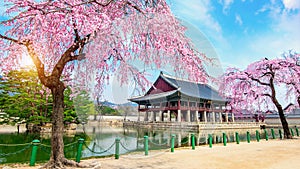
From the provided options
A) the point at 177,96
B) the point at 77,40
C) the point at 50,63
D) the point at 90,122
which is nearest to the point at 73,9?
the point at 77,40

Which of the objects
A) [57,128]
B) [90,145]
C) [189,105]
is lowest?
[90,145]

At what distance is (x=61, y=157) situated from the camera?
5.98 m

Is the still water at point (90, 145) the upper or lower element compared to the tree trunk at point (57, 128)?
lower

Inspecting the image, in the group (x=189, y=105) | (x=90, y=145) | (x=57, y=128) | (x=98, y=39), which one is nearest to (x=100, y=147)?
(x=90, y=145)

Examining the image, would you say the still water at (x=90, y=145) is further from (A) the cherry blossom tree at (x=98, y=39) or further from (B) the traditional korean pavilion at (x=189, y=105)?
(B) the traditional korean pavilion at (x=189, y=105)

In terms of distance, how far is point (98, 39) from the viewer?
5.80 m

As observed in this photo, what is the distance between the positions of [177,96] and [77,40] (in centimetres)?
2102

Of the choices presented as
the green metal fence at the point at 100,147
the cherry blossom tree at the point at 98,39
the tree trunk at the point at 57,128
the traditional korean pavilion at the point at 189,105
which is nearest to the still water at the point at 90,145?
the green metal fence at the point at 100,147

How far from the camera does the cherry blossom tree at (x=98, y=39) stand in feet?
17.5

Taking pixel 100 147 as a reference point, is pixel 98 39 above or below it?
above

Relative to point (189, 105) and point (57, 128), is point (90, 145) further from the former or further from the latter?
point (189, 105)

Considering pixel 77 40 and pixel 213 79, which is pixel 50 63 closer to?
pixel 77 40

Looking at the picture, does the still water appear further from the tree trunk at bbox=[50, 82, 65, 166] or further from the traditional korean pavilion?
the traditional korean pavilion

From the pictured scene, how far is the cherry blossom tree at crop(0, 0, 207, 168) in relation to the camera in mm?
5342
